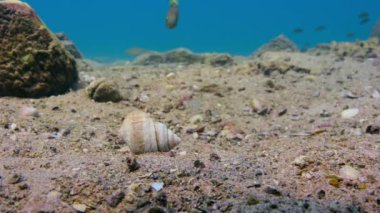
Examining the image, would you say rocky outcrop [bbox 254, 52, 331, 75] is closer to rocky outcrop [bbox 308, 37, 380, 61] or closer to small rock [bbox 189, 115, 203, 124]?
rocky outcrop [bbox 308, 37, 380, 61]

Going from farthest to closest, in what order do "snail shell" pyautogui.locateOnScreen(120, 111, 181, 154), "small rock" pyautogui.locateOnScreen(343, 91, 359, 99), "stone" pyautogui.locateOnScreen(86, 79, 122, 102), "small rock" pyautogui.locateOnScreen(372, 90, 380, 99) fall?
1. "small rock" pyautogui.locateOnScreen(343, 91, 359, 99)
2. "small rock" pyautogui.locateOnScreen(372, 90, 380, 99)
3. "stone" pyautogui.locateOnScreen(86, 79, 122, 102)
4. "snail shell" pyautogui.locateOnScreen(120, 111, 181, 154)

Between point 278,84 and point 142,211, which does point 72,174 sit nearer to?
point 142,211

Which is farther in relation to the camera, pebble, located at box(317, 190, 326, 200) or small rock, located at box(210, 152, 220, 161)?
small rock, located at box(210, 152, 220, 161)

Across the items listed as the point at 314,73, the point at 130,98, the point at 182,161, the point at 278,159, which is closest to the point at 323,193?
the point at 278,159

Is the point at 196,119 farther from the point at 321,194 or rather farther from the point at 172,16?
the point at 172,16

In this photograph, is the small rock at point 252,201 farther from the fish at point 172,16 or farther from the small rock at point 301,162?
the fish at point 172,16

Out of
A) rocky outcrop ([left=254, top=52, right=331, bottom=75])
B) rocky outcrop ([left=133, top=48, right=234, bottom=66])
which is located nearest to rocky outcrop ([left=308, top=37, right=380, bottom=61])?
rocky outcrop ([left=254, top=52, right=331, bottom=75])

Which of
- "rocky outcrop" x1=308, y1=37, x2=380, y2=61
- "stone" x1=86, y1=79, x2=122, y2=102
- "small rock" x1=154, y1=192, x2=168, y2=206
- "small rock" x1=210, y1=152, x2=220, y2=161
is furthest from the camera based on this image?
"rocky outcrop" x1=308, y1=37, x2=380, y2=61
